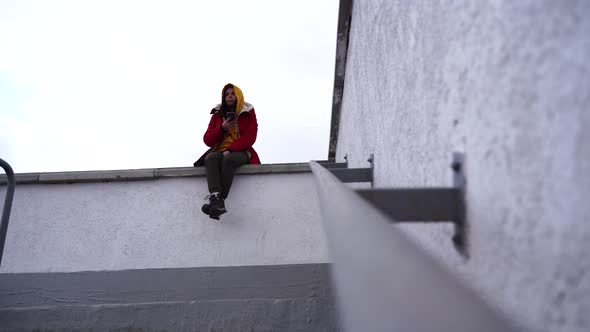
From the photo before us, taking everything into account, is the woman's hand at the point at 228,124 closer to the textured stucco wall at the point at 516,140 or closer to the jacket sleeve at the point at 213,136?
the jacket sleeve at the point at 213,136

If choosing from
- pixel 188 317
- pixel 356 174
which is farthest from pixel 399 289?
pixel 188 317

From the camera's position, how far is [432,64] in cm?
74

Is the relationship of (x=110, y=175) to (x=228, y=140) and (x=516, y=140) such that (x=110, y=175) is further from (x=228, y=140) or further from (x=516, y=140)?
(x=516, y=140)

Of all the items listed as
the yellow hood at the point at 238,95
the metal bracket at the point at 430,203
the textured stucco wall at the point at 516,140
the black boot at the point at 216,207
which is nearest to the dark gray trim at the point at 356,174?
the textured stucco wall at the point at 516,140

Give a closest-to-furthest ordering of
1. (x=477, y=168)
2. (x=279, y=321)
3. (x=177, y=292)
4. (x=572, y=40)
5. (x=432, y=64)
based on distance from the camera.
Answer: (x=572, y=40), (x=477, y=168), (x=432, y=64), (x=279, y=321), (x=177, y=292)

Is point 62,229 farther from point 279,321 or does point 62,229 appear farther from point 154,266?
point 279,321

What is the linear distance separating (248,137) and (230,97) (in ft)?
1.37

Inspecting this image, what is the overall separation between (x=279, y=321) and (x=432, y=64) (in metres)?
1.62

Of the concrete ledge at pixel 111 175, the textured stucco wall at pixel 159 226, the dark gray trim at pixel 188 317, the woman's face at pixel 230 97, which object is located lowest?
the dark gray trim at pixel 188 317

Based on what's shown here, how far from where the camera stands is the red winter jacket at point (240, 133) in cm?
294

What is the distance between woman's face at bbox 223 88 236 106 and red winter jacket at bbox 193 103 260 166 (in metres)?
0.09

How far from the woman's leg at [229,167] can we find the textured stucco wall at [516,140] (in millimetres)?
1899

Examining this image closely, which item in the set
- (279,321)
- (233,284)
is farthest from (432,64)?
(233,284)

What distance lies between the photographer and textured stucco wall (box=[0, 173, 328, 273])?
2400 mm
